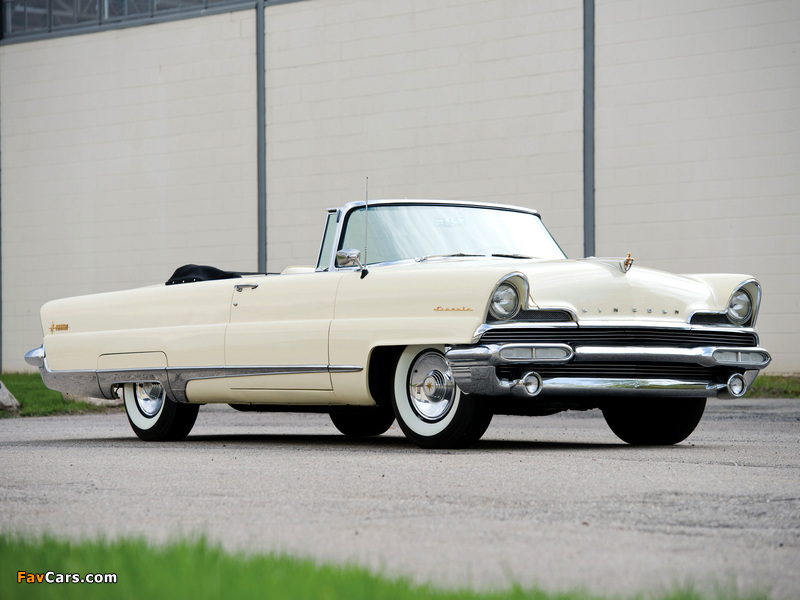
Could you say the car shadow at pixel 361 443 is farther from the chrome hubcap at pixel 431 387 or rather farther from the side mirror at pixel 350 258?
the side mirror at pixel 350 258

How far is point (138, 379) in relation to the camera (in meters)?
8.82

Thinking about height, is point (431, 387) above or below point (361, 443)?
above

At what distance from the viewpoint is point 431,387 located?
7.03 metres

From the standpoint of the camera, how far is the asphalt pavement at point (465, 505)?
11.5 feet

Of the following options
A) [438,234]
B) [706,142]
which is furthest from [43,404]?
[706,142]

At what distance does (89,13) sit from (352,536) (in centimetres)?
2277

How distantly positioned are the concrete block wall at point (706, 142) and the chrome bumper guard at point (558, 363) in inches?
449

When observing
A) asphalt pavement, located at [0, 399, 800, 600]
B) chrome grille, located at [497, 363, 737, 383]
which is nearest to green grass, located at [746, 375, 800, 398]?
asphalt pavement, located at [0, 399, 800, 600]

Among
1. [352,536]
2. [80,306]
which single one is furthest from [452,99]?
[352,536]

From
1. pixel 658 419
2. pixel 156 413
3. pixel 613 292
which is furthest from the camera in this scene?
pixel 156 413

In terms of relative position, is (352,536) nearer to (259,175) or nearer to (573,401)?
(573,401)

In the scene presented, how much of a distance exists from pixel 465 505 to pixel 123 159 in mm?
20220

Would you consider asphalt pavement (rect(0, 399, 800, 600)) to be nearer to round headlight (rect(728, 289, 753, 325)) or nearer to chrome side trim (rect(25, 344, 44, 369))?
round headlight (rect(728, 289, 753, 325))

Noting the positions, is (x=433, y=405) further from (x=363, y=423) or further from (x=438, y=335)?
(x=363, y=423)
